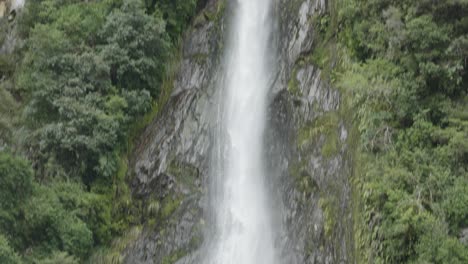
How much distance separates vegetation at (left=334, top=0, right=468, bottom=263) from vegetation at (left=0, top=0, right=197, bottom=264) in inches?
217

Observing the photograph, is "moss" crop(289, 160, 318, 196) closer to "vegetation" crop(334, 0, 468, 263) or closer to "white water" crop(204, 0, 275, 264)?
"white water" crop(204, 0, 275, 264)

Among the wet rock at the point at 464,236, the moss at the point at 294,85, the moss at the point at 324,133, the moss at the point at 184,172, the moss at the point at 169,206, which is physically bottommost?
the moss at the point at 169,206

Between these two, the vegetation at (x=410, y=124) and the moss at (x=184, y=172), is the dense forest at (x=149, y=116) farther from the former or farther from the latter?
the moss at (x=184, y=172)

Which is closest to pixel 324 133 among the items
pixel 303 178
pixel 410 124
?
pixel 303 178

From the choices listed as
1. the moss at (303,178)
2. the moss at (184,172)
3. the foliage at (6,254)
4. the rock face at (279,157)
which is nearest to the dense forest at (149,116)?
the foliage at (6,254)

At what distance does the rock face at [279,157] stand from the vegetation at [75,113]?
2.15 ft

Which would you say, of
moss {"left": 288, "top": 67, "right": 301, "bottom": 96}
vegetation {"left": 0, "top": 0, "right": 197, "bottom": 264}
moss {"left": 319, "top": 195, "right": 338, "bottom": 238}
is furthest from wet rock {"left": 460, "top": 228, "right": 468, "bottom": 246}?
vegetation {"left": 0, "top": 0, "right": 197, "bottom": 264}

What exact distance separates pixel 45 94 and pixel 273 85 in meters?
5.56

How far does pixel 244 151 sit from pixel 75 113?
13.5 ft

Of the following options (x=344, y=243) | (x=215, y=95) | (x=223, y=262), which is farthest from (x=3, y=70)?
(x=344, y=243)

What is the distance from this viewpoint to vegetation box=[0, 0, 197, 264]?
1248cm

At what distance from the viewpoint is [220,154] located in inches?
562

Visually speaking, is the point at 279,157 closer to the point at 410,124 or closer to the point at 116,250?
the point at 410,124

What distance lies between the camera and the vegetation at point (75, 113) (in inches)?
491
